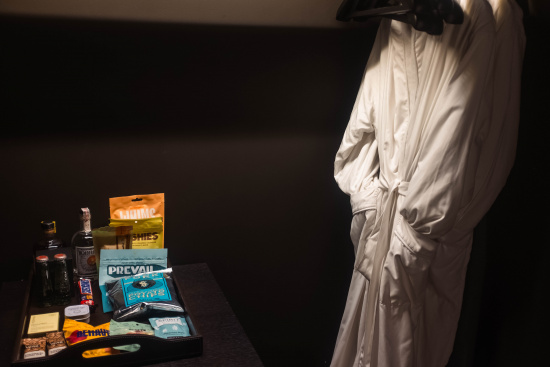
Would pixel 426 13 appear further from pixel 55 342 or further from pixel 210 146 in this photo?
pixel 55 342

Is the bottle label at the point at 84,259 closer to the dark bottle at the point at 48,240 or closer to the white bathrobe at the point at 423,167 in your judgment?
the dark bottle at the point at 48,240

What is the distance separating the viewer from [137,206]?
164 cm

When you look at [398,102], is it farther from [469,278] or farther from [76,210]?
[76,210]

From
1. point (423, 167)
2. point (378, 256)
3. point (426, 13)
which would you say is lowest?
point (378, 256)

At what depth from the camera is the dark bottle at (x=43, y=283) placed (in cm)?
132

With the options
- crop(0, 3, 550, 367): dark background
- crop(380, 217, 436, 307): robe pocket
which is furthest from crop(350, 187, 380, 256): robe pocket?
crop(0, 3, 550, 367): dark background

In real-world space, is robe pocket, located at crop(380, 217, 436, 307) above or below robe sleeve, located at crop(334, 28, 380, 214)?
below

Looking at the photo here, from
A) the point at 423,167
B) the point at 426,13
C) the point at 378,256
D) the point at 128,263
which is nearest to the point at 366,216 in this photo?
the point at 378,256

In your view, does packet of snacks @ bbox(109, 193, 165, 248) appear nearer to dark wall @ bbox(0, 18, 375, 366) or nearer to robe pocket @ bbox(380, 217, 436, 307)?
dark wall @ bbox(0, 18, 375, 366)

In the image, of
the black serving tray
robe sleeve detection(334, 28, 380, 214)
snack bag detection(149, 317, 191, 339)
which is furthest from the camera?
robe sleeve detection(334, 28, 380, 214)

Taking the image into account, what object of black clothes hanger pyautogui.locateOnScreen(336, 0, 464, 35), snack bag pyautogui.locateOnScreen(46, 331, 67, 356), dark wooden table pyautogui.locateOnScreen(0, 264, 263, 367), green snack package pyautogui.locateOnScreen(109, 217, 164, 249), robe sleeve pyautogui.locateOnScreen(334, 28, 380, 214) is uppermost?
black clothes hanger pyautogui.locateOnScreen(336, 0, 464, 35)

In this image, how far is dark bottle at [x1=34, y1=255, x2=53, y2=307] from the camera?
1319 mm

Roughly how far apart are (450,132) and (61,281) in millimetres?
1064

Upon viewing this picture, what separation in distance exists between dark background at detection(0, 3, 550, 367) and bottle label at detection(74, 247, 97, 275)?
0.48 feet
